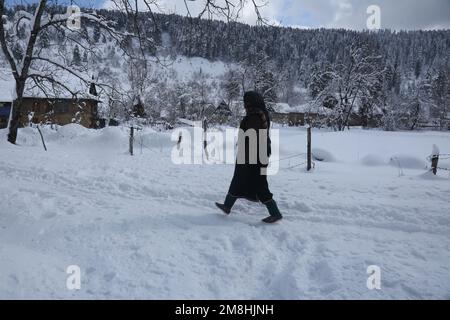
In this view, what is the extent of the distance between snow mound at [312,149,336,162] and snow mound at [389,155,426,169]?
2767 mm

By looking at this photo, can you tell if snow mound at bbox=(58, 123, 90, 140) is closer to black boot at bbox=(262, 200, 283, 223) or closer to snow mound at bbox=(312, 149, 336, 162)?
snow mound at bbox=(312, 149, 336, 162)

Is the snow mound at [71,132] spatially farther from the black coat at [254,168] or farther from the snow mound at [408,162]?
the snow mound at [408,162]

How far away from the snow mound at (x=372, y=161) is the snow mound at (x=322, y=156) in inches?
58.3

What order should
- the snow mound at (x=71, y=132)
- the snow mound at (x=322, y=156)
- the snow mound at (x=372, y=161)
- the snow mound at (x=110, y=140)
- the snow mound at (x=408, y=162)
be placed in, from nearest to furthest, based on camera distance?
the snow mound at (x=110, y=140) → the snow mound at (x=372, y=161) → the snow mound at (x=408, y=162) → the snow mound at (x=322, y=156) → the snow mound at (x=71, y=132)

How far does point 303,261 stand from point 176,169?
5882mm

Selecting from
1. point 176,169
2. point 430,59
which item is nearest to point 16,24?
point 176,169

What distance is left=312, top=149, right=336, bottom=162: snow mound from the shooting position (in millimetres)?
18023

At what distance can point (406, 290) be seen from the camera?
3240 millimetres

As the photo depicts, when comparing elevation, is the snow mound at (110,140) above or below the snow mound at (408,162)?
above

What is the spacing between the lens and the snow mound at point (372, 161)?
16.7 meters

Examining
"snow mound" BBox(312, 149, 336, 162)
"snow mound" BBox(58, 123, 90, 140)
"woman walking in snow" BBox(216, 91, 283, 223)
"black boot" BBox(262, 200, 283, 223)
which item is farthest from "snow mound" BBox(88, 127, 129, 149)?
"black boot" BBox(262, 200, 283, 223)

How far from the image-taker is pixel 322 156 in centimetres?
1847

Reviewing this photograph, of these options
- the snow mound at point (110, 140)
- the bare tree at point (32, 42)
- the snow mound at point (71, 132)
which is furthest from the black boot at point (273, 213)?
the snow mound at point (71, 132)
